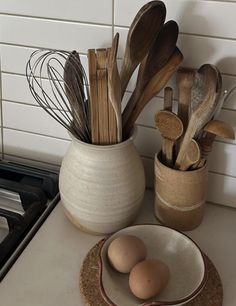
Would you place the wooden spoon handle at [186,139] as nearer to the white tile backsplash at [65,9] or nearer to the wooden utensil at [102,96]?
the wooden utensil at [102,96]

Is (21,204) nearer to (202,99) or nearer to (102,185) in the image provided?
(102,185)

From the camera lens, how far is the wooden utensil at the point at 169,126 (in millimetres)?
687

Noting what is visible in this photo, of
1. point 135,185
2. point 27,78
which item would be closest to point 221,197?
point 135,185

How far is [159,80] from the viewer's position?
70cm

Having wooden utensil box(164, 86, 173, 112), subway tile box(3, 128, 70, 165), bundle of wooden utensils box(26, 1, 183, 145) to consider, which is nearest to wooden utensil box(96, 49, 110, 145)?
bundle of wooden utensils box(26, 1, 183, 145)

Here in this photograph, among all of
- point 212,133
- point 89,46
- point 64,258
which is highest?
point 89,46

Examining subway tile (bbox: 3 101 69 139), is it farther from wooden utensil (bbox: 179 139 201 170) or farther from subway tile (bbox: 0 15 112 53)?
wooden utensil (bbox: 179 139 201 170)

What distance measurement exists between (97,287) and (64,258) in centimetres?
10

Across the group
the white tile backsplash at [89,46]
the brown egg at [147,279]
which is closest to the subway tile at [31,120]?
the white tile backsplash at [89,46]

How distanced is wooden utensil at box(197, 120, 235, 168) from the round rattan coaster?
0.17 metres

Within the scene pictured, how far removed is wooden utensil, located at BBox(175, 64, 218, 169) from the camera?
657 mm

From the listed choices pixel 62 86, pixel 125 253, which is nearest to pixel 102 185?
pixel 125 253

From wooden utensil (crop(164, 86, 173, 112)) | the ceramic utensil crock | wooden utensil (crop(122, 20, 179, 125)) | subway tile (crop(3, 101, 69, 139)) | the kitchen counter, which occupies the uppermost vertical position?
wooden utensil (crop(122, 20, 179, 125))

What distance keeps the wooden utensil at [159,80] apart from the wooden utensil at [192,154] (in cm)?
10
